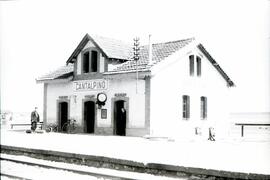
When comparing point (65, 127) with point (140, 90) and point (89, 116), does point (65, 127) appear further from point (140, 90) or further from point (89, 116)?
point (140, 90)

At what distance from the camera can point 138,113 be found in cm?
1877

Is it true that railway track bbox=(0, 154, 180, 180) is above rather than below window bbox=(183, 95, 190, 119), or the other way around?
below

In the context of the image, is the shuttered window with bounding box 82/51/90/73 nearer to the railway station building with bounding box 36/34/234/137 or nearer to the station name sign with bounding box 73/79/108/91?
the railway station building with bounding box 36/34/234/137

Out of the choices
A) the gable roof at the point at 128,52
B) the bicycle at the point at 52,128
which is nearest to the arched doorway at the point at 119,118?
the gable roof at the point at 128,52

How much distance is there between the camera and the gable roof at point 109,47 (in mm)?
20344

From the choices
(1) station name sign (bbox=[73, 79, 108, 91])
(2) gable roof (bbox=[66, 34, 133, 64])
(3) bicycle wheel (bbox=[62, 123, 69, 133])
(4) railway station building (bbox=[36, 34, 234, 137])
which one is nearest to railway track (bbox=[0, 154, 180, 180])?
(4) railway station building (bbox=[36, 34, 234, 137])

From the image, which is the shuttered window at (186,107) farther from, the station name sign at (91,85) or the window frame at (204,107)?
the station name sign at (91,85)

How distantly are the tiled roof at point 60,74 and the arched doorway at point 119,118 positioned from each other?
3.82 meters

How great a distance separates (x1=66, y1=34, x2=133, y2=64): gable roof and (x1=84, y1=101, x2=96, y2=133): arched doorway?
106 inches

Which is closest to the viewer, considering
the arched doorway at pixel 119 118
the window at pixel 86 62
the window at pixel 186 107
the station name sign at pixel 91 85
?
the arched doorway at pixel 119 118

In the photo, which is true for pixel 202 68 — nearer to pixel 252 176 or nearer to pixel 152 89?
pixel 152 89

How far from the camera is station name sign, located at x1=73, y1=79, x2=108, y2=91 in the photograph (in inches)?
808

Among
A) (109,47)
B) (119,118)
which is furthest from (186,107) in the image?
(109,47)

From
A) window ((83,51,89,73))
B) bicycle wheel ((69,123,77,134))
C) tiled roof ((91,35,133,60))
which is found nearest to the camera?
tiled roof ((91,35,133,60))
